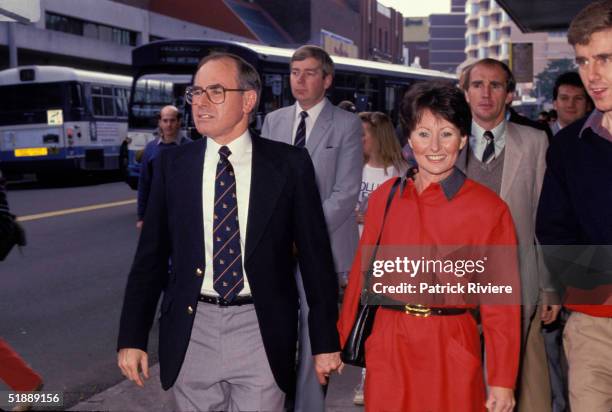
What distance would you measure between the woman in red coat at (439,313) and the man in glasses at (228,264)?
0.77 ft

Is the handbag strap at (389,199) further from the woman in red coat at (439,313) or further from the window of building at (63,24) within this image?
the window of building at (63,24)

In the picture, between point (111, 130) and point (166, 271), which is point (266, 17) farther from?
point (166, 271)

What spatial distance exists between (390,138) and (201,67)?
3.26 meters

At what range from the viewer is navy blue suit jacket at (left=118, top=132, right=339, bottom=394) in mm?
3146

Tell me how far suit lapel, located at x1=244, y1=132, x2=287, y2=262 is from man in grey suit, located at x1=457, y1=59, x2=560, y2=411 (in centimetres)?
109

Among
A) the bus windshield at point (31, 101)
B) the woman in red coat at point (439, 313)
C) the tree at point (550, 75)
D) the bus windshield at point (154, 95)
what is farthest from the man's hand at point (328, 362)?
the tree at point (550, 75)

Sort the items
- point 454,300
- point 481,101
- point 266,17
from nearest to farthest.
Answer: point 454,300
point 481,101
point 266,17

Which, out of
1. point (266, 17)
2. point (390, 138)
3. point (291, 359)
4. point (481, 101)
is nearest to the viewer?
point (291, 359)

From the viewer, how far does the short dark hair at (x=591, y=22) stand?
3.13 m

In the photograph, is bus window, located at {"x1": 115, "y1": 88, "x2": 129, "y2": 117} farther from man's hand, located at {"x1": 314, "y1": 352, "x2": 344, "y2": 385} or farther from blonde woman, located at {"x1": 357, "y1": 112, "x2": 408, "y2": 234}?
man's hand, located at {"x1": 314, "y1": 352, "x2": 344, "y2": 385}

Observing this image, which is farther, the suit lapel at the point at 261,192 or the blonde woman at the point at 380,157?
the blonde woman at the point at 380,157

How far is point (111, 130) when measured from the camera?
2462 cm

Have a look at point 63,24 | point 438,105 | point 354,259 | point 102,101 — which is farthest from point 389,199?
point 63,24

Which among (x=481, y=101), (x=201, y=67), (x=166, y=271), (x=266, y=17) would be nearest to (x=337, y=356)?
(x=166, y=271)
